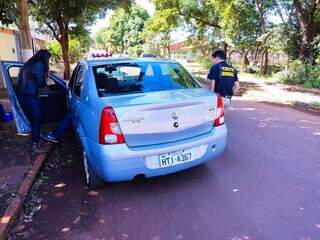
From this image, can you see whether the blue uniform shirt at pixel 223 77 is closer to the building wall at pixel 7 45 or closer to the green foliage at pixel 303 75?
the green foliage at pixel 303 75

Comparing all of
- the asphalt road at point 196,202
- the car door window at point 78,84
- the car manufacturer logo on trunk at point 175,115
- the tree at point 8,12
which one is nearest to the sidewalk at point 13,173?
the asphalt road at point 196,202

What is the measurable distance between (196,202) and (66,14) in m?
17.2

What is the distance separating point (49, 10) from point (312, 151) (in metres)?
16.8

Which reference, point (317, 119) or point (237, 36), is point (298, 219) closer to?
point (317, 119)

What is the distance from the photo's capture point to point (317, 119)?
362 inches

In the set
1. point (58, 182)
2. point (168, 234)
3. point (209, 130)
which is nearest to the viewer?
point (168, 234)

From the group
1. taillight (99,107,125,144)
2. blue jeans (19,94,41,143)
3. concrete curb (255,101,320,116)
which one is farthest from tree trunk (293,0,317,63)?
taillight (99,107,125,144)

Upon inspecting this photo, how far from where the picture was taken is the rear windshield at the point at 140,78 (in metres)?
4.68

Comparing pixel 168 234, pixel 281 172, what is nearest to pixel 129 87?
Result: pixel 168 234

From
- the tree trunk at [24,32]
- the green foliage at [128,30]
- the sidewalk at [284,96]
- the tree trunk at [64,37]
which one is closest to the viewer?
the tree trunk at [24,32]

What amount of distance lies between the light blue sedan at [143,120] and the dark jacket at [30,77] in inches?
40.4

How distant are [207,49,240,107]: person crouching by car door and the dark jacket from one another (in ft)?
9.99

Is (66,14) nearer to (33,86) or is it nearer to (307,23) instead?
(307,23)

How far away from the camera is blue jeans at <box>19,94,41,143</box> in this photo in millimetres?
5844
